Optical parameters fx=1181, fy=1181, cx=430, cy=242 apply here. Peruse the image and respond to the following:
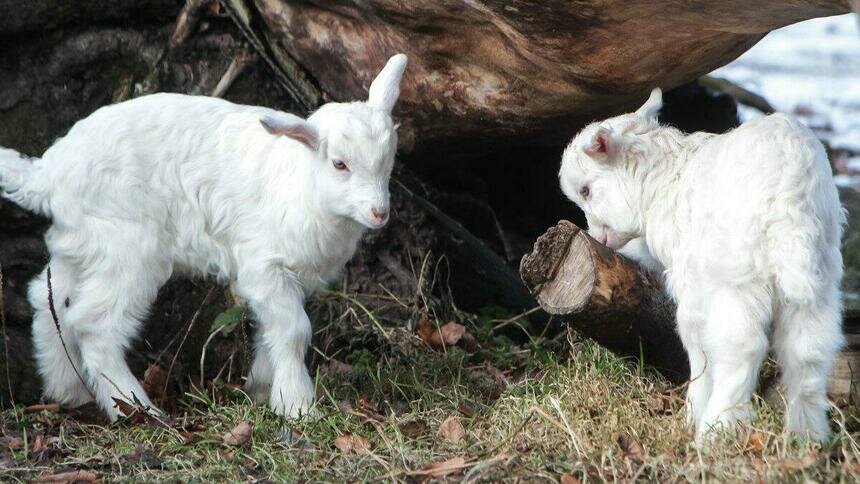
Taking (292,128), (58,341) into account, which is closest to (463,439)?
(292,128)

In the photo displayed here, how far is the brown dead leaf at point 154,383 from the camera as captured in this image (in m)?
6.16

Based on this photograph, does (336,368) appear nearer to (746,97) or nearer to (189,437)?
(189,437)

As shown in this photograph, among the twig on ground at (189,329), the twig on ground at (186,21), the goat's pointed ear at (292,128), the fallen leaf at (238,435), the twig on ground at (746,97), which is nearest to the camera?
the fallen leaf at (238,435)

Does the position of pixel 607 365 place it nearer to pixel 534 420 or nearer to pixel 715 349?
pixel 534 420

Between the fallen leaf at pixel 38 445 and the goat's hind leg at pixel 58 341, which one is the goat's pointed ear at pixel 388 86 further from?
the fallen leaf at pixel 38 445

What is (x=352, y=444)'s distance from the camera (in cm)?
507

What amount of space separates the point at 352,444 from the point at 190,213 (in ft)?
5.11

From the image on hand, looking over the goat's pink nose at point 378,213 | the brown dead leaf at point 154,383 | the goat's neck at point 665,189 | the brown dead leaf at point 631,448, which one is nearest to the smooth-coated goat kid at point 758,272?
the goat's neck at point 665,189

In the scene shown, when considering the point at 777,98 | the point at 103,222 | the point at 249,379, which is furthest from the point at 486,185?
the point at 777,98

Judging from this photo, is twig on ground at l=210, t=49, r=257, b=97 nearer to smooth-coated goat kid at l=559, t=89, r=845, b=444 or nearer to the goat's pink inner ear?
the goat's pink inner ear

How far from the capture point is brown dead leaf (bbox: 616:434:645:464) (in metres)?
4.60

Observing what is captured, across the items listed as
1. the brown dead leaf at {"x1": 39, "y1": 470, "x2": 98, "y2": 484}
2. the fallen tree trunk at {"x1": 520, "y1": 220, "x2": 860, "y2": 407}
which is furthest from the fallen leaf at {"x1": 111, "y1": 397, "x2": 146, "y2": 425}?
the fallen tree trunk at {"x1": 520, "y1": 220, "x2": 860, "y2": 407}

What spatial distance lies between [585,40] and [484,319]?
2.44m

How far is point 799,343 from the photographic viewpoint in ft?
14.6
